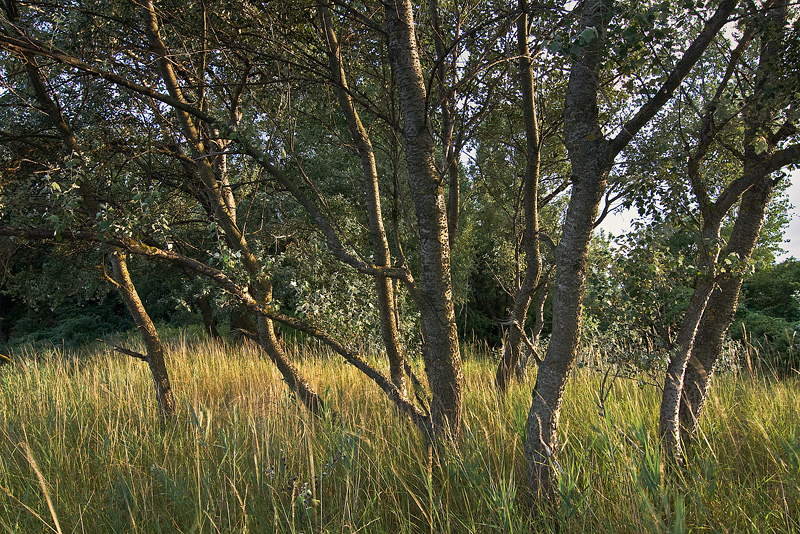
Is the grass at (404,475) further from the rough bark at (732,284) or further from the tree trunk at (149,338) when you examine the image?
the rough bark at (732,284)

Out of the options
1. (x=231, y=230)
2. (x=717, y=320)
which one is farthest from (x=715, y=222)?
(x=231, y=230)

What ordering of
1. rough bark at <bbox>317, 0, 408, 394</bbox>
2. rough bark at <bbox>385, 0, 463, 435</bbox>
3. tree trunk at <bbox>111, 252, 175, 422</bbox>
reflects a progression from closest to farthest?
1. rough bark at <bbox>385, 0, 463, 435</bbox>
2. rough bark at <bbox>317, 0, 408, 394</bbox>
3. tree trunk at <bbox>111, 252, 175, 422</bbox>

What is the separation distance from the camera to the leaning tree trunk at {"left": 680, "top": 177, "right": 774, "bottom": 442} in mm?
3082

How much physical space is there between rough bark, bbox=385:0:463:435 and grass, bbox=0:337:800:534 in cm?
24

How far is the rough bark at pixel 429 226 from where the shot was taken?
303 centimetres

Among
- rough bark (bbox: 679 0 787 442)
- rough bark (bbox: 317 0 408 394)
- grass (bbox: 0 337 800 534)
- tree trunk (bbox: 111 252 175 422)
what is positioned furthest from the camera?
tree trunk (bbox: 111 252 175 422)

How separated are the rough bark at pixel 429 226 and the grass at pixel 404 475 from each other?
0.79ft

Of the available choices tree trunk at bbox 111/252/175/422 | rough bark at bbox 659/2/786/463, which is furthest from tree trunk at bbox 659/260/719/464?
tree trunk at bbox 111/252/175/422

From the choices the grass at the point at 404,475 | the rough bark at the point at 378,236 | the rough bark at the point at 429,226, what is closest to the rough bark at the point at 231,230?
the grass at the point at 404,475

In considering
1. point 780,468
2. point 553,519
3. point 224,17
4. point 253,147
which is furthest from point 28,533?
point 780,468

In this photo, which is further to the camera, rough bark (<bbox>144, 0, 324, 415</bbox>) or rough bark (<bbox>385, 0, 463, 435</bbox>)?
rough bark (<bbox>144, 0, 324, 415</bbox>)

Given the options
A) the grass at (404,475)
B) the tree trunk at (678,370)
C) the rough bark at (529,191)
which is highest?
the rough bark at (529,191)

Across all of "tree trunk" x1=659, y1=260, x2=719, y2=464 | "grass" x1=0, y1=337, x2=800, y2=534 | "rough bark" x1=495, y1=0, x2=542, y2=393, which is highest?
"rough bark" x1=495, y1=0, x2=542, y2=393

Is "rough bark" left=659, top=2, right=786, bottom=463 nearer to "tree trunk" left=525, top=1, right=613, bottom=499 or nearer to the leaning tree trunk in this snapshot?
the leaning tree trunk
